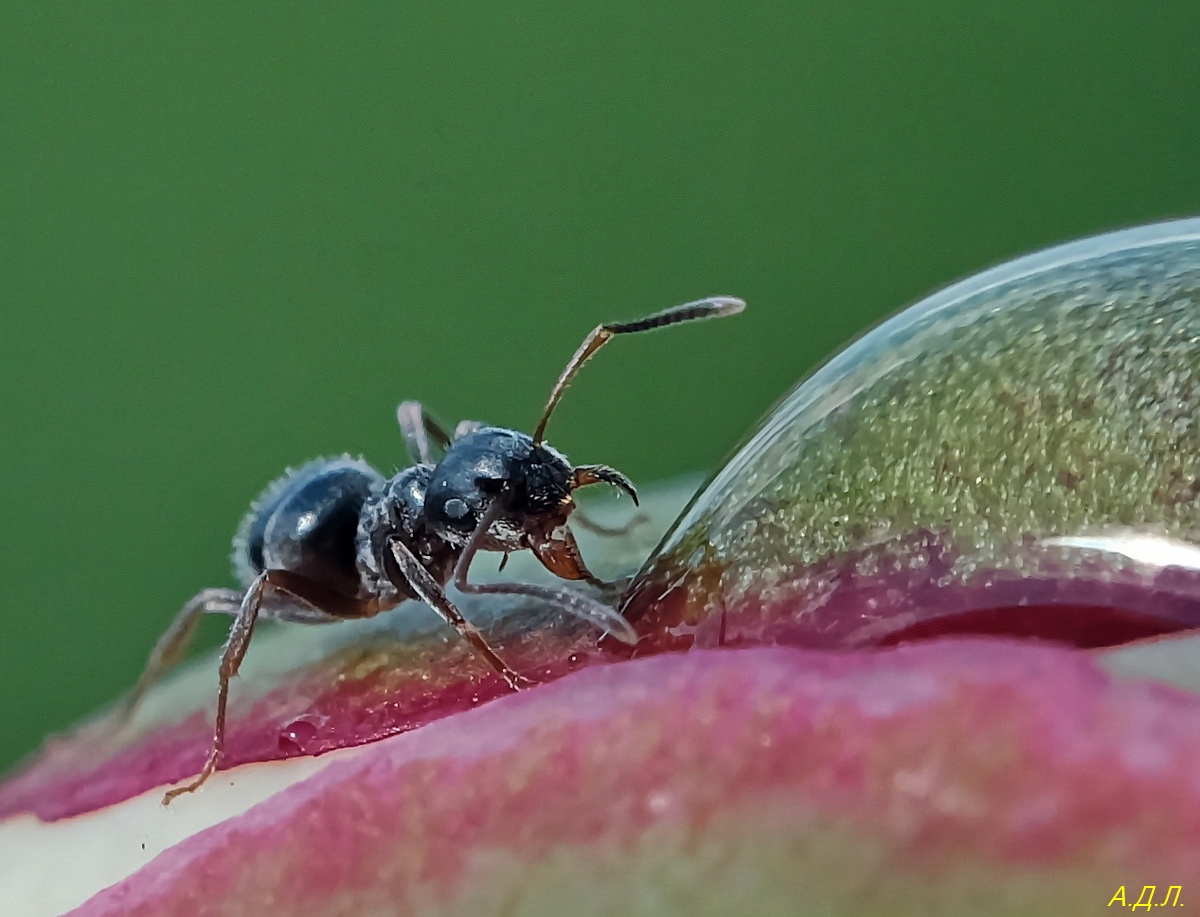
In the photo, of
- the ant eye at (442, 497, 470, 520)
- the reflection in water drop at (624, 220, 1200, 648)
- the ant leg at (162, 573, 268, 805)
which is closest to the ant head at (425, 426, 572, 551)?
the ant eye at (442, 497, 470, 520)

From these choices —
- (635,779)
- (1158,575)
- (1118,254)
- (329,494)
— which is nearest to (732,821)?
(635,779)

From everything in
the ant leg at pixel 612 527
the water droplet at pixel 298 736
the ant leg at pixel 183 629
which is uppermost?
the water droplet at pixel 298 736

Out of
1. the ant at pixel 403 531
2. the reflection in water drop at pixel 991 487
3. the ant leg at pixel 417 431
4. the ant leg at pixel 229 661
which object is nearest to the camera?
the reflection in water drop at pixel 991 487

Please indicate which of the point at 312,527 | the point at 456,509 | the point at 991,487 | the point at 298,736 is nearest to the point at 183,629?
the point at 312,527

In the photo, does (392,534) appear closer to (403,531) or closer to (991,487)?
(403,531)

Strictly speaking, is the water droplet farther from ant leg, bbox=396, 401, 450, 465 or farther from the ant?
ant leg, bbox=396, 401, 450, 465

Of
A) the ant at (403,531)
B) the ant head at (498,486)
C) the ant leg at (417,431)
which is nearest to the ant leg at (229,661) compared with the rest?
the ant at (403,531)

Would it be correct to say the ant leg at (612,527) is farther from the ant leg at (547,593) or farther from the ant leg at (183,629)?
the ant leg at (183,629)
